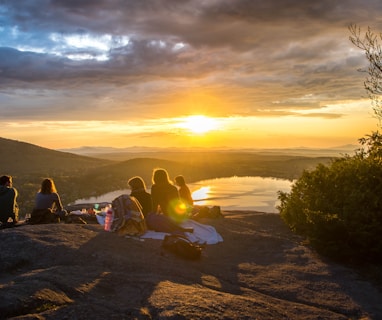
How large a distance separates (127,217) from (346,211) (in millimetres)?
7004

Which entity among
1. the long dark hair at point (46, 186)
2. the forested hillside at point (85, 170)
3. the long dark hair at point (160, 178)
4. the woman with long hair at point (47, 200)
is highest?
the long dark hair at point (160, 178)

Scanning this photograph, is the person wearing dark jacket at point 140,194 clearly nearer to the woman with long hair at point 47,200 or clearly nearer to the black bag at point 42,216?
the woman with long hair at point 47,200

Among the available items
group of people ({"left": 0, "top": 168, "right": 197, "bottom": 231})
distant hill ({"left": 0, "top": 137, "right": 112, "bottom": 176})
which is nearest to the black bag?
group of people ({"left": 0, "top": 168, "right": 197, "bottom": 231})

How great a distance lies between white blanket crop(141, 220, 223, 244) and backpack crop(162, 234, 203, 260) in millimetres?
1248

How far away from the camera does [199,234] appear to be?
14.3 meters

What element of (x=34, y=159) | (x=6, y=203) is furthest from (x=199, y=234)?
(x=34, y=159)

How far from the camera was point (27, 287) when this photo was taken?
7.21 metres

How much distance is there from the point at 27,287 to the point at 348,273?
337 inches

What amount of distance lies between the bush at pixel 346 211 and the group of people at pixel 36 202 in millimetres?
8778

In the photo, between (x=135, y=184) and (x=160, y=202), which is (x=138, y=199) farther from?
(x=160, y=202)

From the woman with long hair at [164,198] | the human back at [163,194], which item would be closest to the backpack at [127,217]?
the woman with long hair at [164,198]

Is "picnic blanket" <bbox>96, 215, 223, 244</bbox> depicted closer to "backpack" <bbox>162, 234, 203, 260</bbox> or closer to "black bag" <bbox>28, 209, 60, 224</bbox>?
"backpack" <bbox>162, 234, 203, 260</bbox>

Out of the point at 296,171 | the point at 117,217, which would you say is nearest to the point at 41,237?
the point at 117,217

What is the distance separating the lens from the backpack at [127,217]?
1283cm
